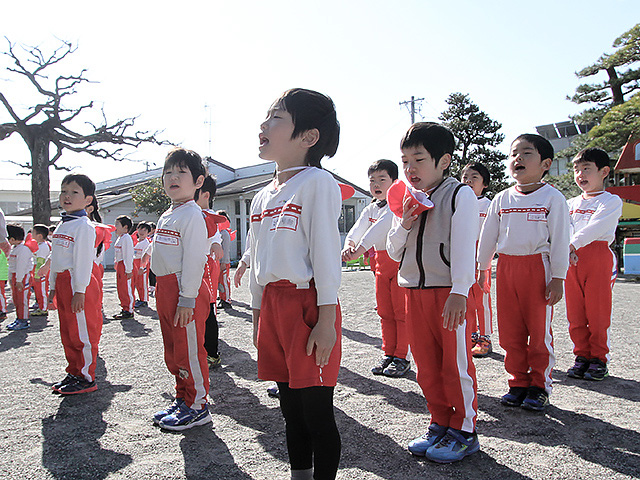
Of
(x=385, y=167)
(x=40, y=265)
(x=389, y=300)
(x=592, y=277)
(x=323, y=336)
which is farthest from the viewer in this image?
(x=40, y=265)

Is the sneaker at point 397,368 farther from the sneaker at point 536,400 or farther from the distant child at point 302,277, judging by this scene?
the distant child at point 302,277

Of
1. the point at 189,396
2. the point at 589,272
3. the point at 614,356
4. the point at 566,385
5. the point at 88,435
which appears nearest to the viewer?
the point at 88,435

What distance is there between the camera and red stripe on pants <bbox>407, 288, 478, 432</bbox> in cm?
273

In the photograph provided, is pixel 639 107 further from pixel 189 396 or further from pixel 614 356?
pixel 189 396

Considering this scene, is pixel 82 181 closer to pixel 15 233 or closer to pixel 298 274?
pixel 298 274

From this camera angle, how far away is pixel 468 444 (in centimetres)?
269

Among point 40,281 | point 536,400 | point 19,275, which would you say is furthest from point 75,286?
point 40,281

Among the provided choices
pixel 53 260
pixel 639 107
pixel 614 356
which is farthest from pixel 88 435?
pixel 639 107

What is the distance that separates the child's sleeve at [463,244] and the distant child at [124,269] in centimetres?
726

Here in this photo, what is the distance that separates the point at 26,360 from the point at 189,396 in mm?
3176

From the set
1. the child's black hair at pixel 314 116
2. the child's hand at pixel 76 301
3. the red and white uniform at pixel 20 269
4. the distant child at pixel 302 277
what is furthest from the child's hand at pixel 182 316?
the red and white uniform at pixel 20 269

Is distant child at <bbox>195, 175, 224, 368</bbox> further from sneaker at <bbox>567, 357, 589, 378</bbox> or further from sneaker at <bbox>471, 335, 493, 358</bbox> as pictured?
sneaker at <bbox>567, 357, 589, 378</bbox>

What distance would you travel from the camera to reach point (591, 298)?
4.32 metres

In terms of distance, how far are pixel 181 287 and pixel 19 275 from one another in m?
6.54
